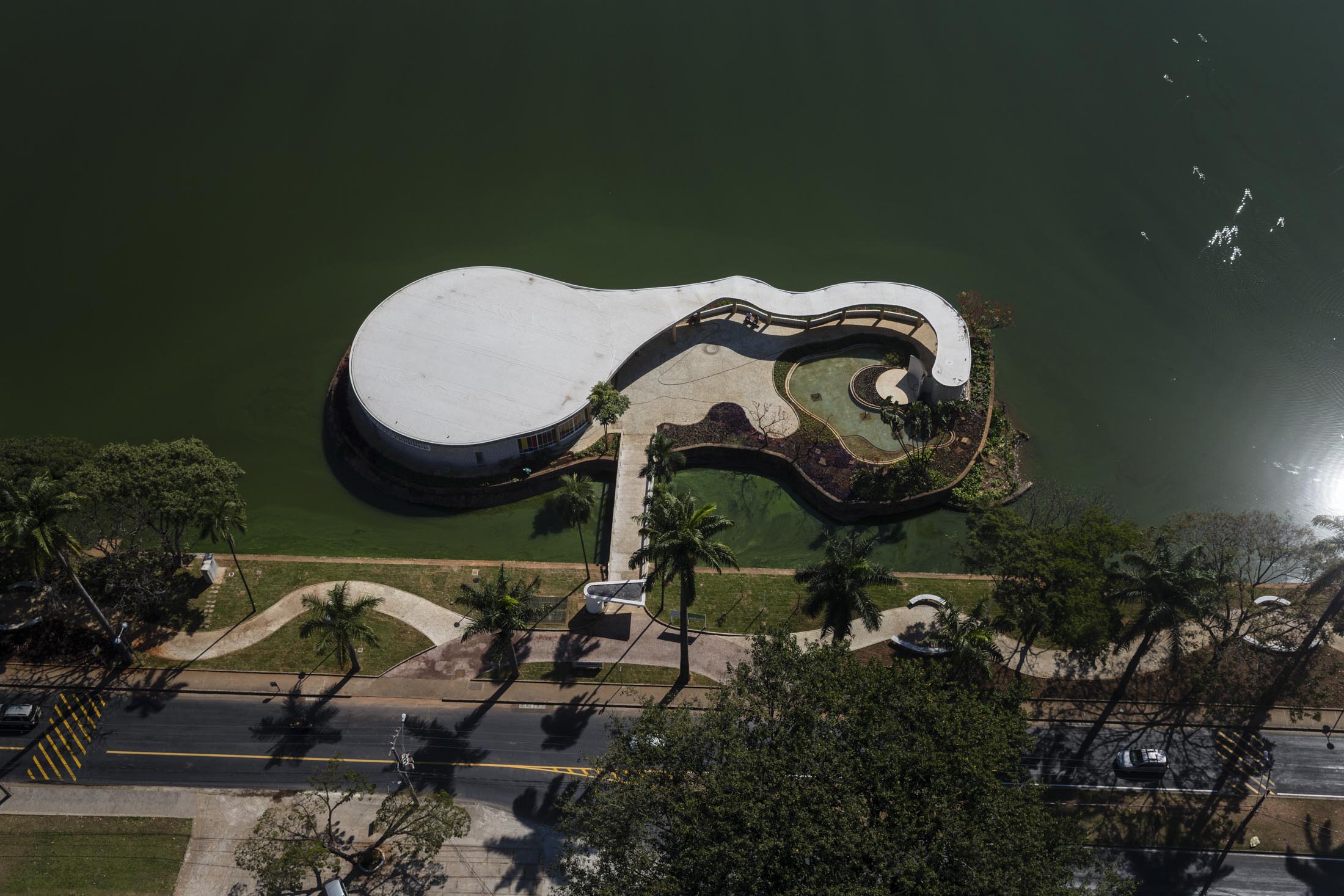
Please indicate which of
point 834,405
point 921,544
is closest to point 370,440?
point 834,405

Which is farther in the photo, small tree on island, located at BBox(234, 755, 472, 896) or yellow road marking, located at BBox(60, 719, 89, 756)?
yellow road marking, located at BBox(60, 719, 89, 756)

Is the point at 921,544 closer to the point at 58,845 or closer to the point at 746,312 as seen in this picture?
the point at 746,312

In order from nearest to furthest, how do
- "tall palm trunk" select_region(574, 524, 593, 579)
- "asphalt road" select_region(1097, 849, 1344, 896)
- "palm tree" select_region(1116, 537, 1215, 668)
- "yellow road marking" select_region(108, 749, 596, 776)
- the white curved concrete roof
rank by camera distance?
1. "asphalt road" select_region(1097, 849, 1344, 896)
2. "palm tree" select_region(1116, 537, 1215, 668)
3. "yellow road marking" select_region(108, 749, 596, 776)
4. "tall palm trunk" select_region(574, 524, 593, 579)
5. the white curved concrete roof

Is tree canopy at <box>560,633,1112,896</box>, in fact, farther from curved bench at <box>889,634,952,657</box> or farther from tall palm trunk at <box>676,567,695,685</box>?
curved bench at <box>889,634,952,657</box>

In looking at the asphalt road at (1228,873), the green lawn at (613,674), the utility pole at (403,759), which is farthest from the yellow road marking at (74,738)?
the asphalt road at (1228,873)

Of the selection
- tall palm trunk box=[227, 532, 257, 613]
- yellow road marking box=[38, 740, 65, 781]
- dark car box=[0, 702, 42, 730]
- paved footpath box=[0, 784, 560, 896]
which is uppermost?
tall palm trunk box=[227, 532, 257, 613]

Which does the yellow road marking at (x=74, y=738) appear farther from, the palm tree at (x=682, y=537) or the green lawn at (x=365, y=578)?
the palm tree at (x=682, y=537)

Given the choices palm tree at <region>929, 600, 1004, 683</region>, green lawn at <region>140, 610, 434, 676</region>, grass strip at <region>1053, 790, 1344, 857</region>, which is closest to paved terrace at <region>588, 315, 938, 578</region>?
green lawn at <region>140, 610, 434, 676</region>
